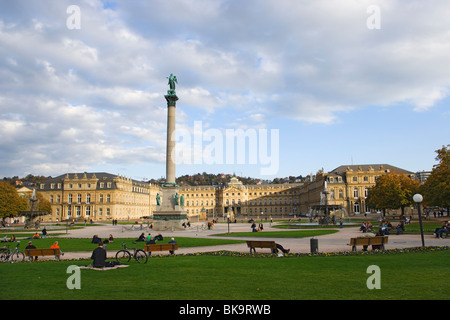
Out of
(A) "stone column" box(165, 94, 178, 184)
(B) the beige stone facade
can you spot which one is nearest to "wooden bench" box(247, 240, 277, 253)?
(A) "stone column" box(165, 94, 178, 184)

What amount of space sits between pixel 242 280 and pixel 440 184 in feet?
157

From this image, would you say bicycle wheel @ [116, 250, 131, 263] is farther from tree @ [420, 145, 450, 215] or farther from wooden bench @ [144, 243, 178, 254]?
tree @ [420, 145, 450, 215]

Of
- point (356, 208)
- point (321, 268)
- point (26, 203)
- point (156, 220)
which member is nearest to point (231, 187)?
point (356, 208)

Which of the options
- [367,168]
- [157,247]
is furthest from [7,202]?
[367,168]

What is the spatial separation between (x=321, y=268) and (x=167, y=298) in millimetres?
7300

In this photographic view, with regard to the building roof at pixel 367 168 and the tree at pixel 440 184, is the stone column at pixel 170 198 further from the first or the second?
the building roof at pixel 367 168

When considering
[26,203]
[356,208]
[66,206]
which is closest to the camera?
[26,203]

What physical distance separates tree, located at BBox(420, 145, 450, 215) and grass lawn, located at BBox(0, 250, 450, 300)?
125 feet

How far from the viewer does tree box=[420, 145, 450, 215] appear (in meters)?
49.4

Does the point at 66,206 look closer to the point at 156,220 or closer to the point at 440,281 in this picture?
the point at 156,220
